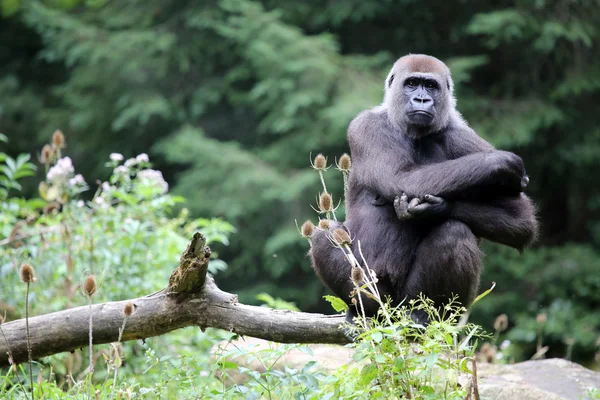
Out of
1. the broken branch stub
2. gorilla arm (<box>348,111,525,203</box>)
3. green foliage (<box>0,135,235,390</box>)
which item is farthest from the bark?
green foliage (<box>0,135,235,390</box>)

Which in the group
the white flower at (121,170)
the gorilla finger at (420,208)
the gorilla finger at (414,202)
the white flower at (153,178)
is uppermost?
the gorilla finger at (414,202)

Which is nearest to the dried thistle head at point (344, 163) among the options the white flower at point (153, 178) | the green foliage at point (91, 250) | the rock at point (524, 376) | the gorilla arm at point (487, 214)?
the gorilla arm at point (487, 214)

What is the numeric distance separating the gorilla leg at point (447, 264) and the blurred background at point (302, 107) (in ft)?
19.2

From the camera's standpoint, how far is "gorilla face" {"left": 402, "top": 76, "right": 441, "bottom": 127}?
14.9ft

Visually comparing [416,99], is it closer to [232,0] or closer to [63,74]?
[232,0]

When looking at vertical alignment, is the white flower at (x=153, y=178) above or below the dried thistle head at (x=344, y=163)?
below

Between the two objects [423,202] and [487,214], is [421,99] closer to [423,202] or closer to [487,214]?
[423,202]

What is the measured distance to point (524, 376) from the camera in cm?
518

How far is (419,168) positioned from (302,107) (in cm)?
658

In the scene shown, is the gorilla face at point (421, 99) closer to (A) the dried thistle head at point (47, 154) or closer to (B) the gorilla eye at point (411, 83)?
(B) the gorilla eye at point (411, 83)

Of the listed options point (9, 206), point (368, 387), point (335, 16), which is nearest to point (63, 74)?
point (335, 16)

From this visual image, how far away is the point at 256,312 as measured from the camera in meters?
4.16

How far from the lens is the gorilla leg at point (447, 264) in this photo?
4152 mm

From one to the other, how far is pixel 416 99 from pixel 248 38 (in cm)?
684
